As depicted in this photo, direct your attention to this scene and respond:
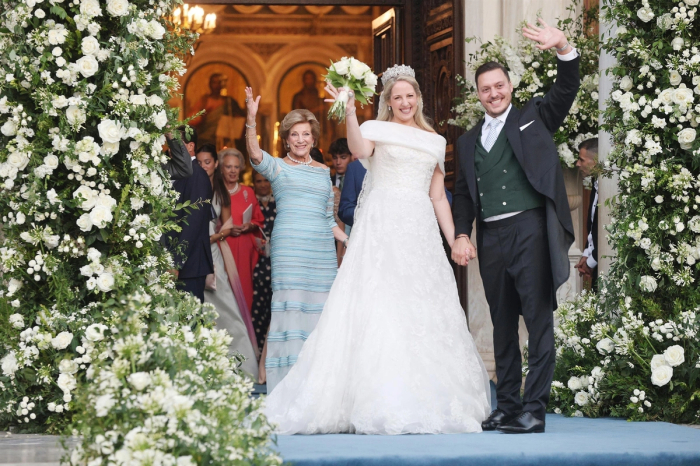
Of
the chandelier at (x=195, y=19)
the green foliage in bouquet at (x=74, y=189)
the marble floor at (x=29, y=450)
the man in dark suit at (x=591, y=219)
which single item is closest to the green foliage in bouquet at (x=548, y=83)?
the man in dark suit at (x=591, y=219)

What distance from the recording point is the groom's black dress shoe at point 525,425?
18.1 ft

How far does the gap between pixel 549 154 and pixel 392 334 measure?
127 cm

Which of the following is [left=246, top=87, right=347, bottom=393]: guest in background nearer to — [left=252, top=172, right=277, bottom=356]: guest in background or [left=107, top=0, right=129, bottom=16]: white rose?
[left=107, top=0, right=129, bottom=16]: white rose

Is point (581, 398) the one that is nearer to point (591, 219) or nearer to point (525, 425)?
point (525, 425)

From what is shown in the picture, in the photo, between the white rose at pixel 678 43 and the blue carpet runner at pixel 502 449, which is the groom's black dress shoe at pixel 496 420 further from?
the white rose at pixel 678 43

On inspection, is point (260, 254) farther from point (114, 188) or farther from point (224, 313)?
point (114, 188)

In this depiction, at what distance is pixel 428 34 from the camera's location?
10.0 m

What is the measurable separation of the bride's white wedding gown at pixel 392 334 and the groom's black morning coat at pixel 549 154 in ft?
1.64

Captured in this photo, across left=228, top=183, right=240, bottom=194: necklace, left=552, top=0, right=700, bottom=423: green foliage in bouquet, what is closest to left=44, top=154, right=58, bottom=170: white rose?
left=552, top=0, right=700, bottom=423: green foliage in bouquet

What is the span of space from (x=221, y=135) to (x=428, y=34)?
7362 mm

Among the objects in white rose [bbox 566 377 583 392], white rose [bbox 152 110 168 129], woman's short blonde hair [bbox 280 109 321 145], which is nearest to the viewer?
white rose [bbox 152 110 168 129]

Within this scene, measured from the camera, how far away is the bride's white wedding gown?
5.63 m

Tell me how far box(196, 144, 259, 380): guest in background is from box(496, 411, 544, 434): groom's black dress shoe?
12.1ft

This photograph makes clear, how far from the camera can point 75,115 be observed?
17.8 ft
